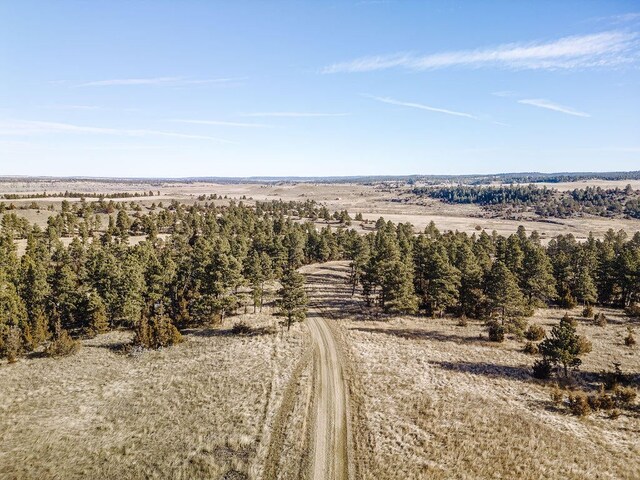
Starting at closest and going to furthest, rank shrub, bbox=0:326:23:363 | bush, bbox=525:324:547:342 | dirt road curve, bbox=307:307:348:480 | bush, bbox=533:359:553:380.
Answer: dirt road curve, bbox=307:307:348:480, bush, bbox=533:359:553:380, shrub, bbox=0:326:23:363, bush, bbox=525:324:547:342

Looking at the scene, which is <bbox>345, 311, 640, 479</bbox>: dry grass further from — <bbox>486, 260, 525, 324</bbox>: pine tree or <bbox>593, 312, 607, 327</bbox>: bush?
<bbox>593, 312, 607, 327</bbox>: bush

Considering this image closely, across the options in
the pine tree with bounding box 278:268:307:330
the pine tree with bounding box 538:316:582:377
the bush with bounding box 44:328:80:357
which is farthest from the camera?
the pine tree with bounding box 278:268:307:330

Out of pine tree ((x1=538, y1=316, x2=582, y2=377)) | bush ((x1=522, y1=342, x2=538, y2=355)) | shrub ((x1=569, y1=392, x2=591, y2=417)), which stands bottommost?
bush ((x1=522, y1=342, x2=538, y2=355))

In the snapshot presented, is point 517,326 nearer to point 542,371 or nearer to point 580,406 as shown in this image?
point 542,371

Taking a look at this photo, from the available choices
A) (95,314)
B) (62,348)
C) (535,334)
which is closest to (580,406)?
(535,334)

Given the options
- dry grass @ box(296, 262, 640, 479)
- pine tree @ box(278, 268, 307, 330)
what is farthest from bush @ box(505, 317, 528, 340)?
pine tree @ box(278, 268, 307, 330)

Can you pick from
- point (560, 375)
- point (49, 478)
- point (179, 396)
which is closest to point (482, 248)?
point (560, 375)
